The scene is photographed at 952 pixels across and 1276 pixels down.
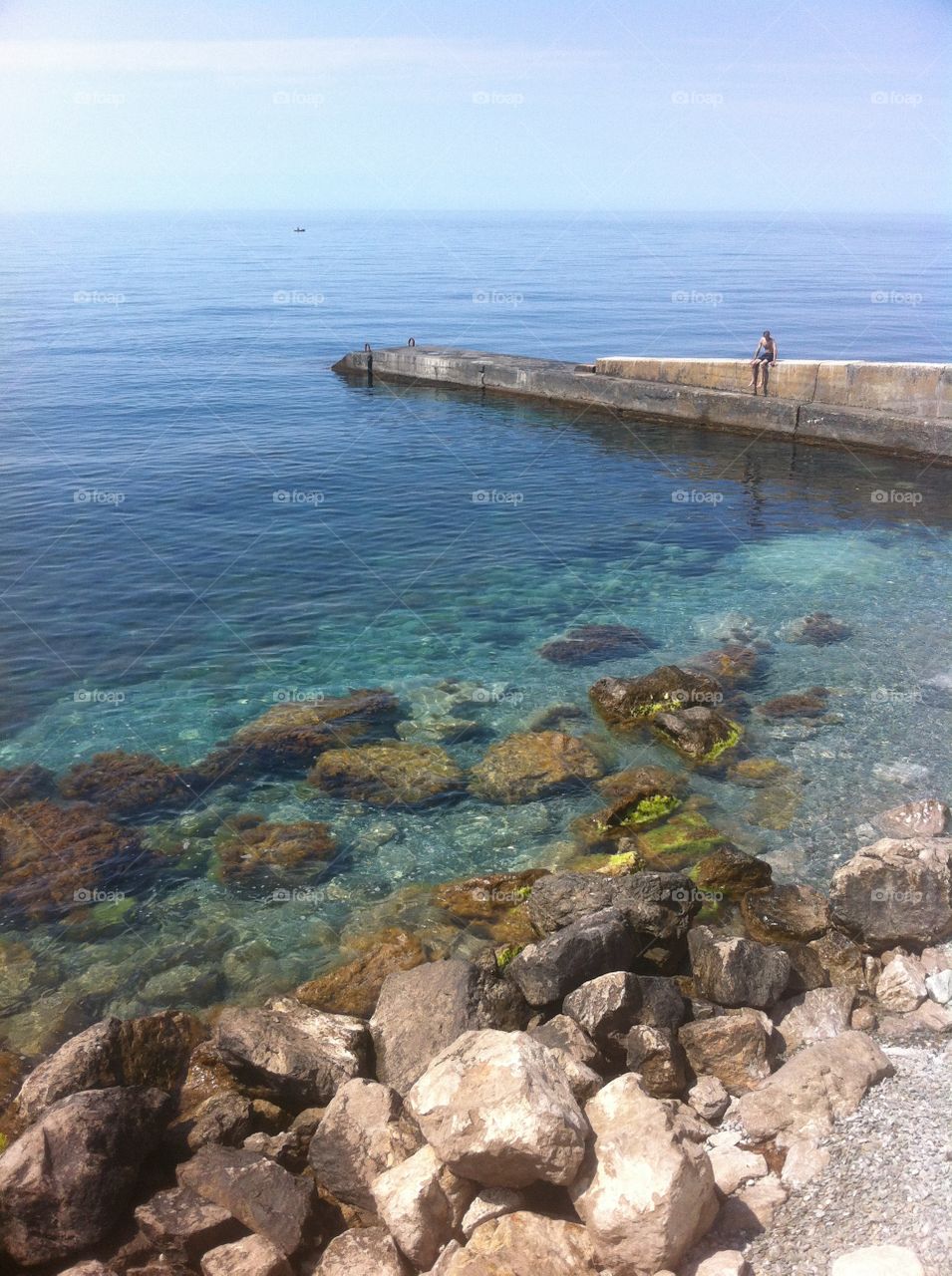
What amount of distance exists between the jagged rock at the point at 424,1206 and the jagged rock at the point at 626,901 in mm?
3938

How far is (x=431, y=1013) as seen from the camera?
31.9ft

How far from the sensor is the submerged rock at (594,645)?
18422mm

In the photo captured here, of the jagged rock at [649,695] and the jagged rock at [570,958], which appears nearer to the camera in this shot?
the jagged rock at [570,958]

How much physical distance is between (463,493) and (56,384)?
→ 73.1 ft

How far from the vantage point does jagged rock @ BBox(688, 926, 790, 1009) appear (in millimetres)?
9969

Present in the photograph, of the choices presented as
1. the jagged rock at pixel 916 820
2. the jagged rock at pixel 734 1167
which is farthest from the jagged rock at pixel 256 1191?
the jagged rock at pixel 916 820

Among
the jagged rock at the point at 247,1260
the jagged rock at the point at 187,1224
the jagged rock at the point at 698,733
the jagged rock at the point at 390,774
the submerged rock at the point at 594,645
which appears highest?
the submerged rock at the point at 594,645

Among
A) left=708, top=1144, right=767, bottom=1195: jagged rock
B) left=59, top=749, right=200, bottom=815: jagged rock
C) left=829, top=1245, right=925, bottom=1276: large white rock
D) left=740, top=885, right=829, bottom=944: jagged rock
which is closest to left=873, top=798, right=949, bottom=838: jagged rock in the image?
left=740, top=885, right=829, bottom=944: jagged rock

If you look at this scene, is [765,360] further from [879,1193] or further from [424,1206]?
[424,1206]

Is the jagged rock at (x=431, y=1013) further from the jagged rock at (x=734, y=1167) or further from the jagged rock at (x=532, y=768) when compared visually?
the jagged rock at (x=532, y=768)

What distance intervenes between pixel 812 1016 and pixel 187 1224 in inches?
239

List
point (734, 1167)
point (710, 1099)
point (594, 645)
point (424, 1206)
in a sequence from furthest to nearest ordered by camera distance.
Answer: point (594, 645) → point (710, 1099) → point (734, 1167) → point (424, 1206)

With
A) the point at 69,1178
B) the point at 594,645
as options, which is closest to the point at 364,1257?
the point at 69,1178

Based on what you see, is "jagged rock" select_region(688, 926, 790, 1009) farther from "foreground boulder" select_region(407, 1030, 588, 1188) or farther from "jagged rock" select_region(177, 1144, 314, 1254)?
"jagged rock" select_region(177, 1144, 314, 1254)
